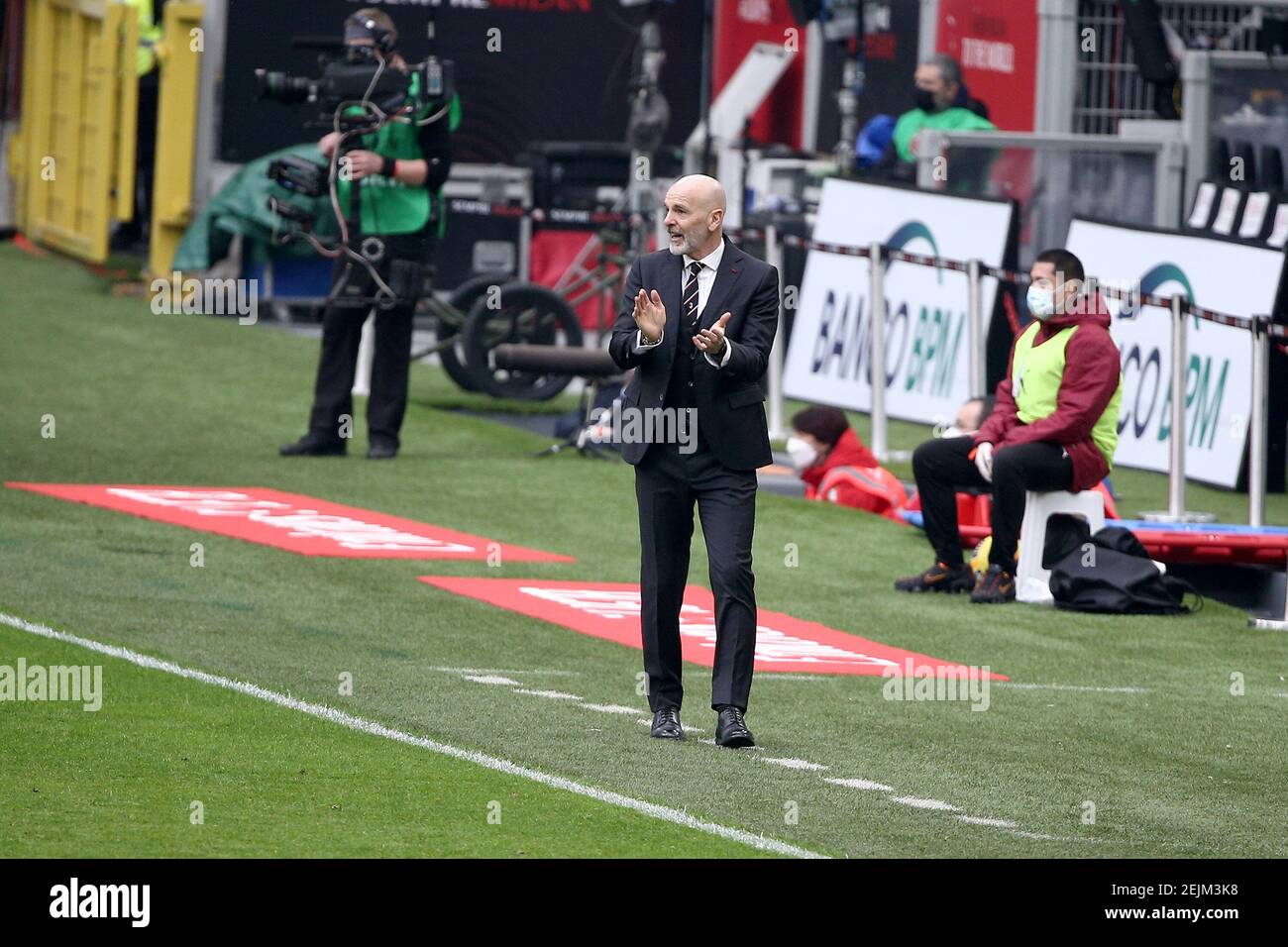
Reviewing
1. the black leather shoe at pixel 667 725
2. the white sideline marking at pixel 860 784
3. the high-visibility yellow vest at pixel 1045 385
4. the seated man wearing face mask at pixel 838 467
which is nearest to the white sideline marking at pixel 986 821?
the white sideline marking at pixel 860 784

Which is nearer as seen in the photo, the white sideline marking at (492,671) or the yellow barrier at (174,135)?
the white sideline marking at (492,671)

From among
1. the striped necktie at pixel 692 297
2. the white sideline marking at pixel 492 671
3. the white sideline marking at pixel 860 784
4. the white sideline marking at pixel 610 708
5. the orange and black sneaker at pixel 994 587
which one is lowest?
the white sideline marking at pixel 860 784

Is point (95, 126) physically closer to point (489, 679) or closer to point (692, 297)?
point (489, 679)

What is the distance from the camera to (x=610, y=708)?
9.44m

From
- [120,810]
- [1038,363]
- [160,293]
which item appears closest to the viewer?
[120,810]

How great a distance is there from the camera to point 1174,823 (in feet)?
26.1

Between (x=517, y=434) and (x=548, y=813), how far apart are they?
10.0 meters

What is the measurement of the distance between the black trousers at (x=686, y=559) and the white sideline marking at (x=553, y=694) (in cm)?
72

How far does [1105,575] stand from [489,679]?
3.72 m

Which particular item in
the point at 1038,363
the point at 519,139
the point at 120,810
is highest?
the point at 519,139

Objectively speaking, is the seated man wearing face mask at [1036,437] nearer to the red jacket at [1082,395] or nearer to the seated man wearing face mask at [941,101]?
the red jacket at [1082,395]

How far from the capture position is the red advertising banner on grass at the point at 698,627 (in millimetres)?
10625
